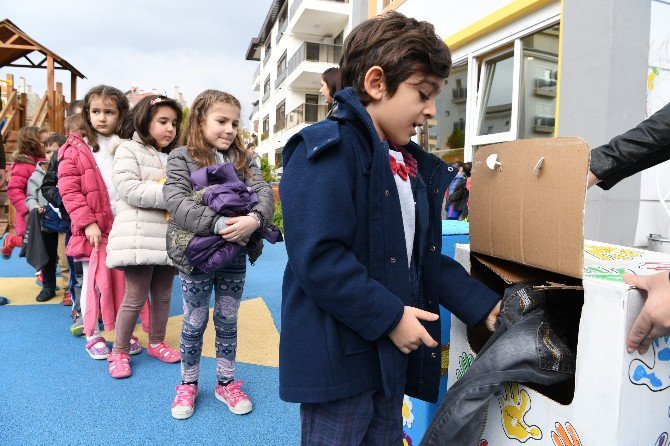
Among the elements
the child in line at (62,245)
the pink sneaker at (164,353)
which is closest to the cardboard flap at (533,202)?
the pink sneaker at (164,353)

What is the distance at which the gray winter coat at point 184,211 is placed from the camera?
2.00 m

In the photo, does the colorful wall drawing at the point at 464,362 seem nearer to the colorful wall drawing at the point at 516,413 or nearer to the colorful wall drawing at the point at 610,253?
the colorful wall drawing at the point at 516,413

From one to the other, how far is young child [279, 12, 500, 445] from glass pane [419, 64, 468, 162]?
170 inches

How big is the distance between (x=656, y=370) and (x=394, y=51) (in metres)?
0.93

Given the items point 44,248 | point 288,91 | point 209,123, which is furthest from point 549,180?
point 288,91

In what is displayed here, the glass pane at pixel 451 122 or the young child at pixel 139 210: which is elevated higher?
the glass pane at pixel 451 122

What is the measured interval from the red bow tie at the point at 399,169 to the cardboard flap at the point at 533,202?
0.25 meters

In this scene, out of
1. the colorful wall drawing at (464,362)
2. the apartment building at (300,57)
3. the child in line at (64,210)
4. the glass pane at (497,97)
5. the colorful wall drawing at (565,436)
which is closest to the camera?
the colorful wall drawing at (565,436)

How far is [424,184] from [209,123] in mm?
1233

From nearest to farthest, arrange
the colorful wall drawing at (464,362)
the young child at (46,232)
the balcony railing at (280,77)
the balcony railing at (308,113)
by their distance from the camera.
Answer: the colorful wall drawing at (464,362) < the young child at (46,232) < the balcony railing at (308,113) < the balcony railing at (280,77)

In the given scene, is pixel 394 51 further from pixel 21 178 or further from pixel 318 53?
pixel 318 53

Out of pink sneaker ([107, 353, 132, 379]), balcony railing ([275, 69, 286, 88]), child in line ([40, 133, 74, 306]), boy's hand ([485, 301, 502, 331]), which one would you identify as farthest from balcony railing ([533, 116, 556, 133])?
balcony railing ([275, 69, 286, 88])

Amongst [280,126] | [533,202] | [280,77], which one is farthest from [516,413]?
[280,77]

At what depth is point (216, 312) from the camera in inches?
89.3
